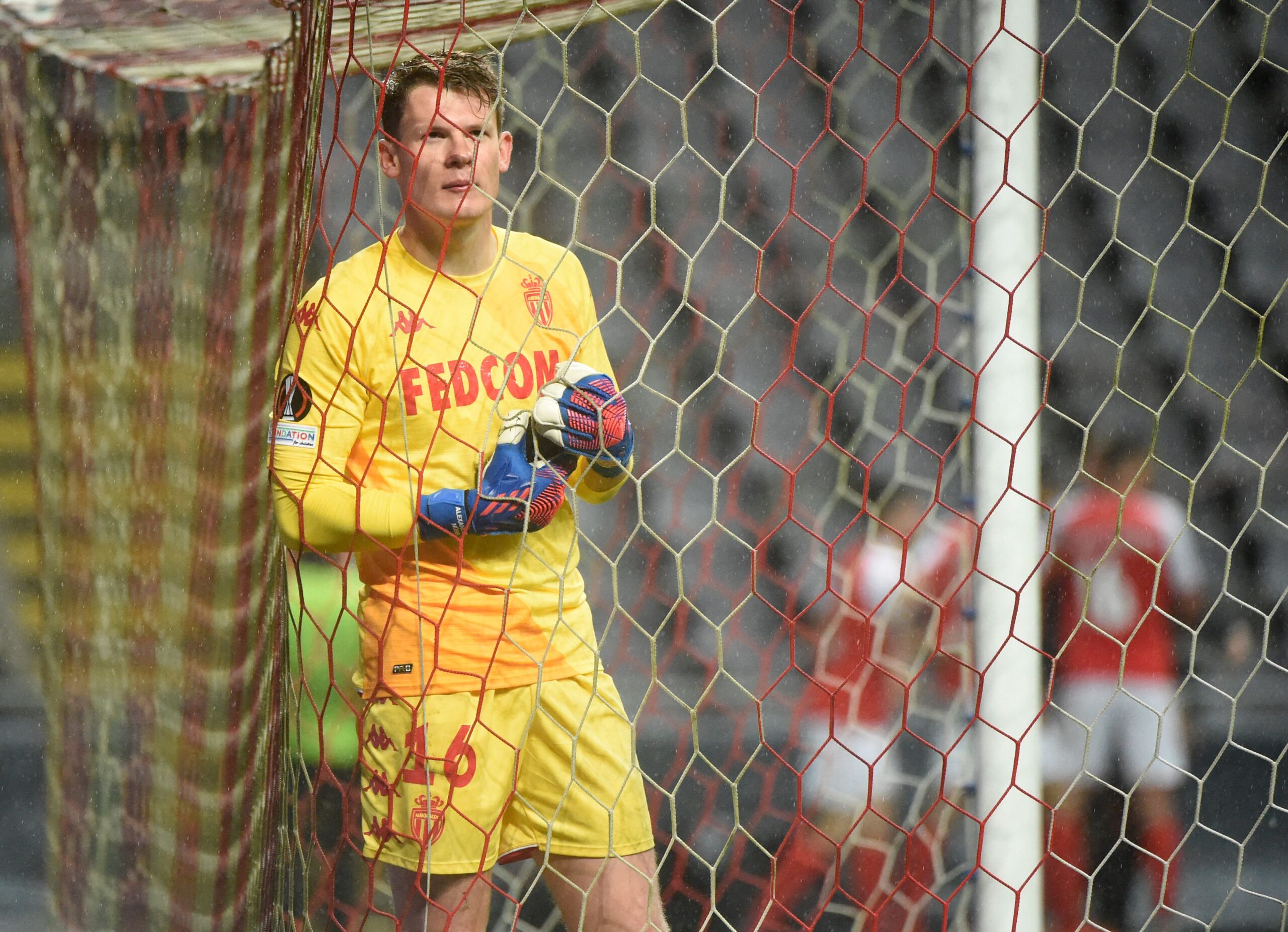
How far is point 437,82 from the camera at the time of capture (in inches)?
39.6

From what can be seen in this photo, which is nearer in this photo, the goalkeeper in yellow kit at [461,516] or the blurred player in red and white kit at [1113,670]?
the goalkeeper in yellow kit at [461,516]

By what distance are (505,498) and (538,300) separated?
200 mm

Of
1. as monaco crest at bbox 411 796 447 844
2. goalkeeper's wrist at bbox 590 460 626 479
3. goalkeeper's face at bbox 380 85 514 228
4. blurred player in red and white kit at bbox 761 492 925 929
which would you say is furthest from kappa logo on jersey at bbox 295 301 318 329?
blurred player in red and white kit at bbox 761 492 925 929

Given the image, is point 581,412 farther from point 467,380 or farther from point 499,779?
point 499,779

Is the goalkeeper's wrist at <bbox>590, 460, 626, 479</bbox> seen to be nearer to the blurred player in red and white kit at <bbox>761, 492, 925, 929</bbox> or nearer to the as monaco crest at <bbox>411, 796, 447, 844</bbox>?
the as monaco crest at <bbox>411, 796, 447, 844</bbox>

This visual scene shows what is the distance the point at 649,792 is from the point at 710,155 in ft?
4.56

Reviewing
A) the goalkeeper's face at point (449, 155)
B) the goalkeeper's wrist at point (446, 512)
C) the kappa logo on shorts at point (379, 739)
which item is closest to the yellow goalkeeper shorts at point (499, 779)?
the kappa logo on shorts at point (379, 739)

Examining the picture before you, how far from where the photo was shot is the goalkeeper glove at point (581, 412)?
3.16 ft

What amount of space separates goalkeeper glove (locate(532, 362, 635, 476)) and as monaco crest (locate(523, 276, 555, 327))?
81mm

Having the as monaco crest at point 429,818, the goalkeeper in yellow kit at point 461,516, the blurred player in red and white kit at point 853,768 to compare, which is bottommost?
the blurred player in red and white kit at point 853,768

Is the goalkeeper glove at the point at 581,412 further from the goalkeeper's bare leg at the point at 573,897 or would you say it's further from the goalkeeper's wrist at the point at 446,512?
the goalkeeper's bare leg at the point at 573,897

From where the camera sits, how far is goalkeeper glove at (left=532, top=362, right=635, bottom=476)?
96 cm

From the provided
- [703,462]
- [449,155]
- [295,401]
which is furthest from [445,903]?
[703,462]

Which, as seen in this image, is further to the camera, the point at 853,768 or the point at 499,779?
the point at 853,768
